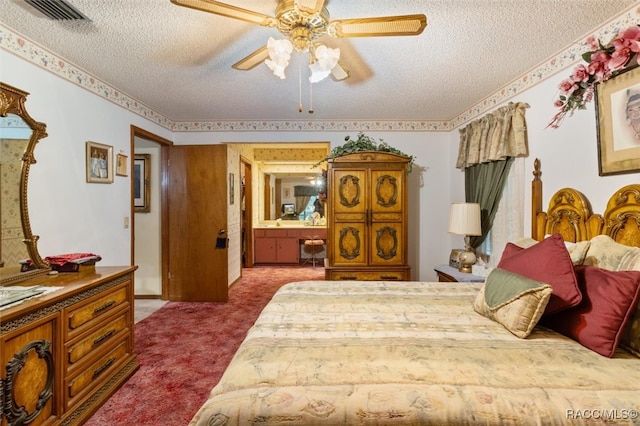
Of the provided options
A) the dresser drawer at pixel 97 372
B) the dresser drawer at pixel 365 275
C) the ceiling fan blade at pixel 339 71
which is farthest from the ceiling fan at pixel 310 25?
the dresser drawer at pixel 365 275

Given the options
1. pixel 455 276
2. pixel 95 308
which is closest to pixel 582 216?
pixel 455 276

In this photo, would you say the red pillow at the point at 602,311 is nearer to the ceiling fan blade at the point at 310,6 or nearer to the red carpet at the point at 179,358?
the ceiling fan blade at the point at 310,6

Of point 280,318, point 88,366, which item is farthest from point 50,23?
point 280,318

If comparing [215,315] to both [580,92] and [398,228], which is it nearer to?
[398,228]

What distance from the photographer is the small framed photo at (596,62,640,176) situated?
1599 millimetres

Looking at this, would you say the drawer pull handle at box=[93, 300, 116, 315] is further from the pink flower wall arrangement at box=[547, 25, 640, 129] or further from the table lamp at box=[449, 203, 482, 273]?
the pink flower wall arrangement at box=[547, 25, 640, 129]

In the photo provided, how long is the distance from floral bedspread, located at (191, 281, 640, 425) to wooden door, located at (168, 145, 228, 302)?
263 cm

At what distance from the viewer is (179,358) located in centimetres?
248

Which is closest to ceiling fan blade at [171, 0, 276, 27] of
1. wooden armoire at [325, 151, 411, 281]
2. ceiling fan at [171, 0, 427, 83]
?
ceiling fan at [171, 0, 427, 83]

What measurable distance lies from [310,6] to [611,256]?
1923 mm

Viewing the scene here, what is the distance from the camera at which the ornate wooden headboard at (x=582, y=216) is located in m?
1.60

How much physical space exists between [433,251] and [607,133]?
2.49 m

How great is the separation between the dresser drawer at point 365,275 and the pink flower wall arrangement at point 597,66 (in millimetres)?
2026

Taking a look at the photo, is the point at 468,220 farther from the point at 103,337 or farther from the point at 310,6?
the point at 103,337
